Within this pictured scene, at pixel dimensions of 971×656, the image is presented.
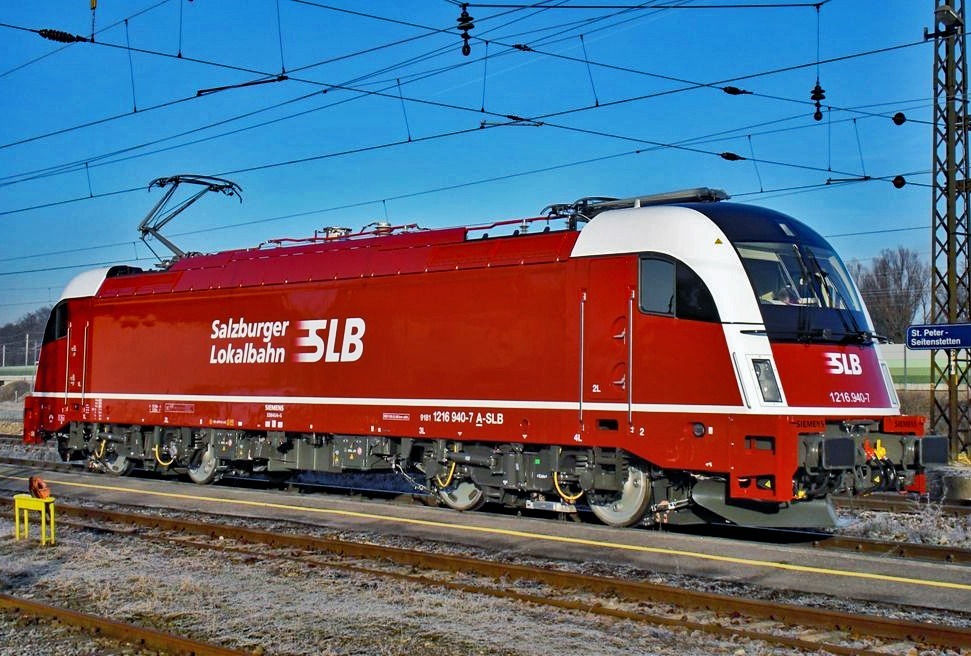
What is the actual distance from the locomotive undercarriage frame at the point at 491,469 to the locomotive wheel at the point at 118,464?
28.8 inches

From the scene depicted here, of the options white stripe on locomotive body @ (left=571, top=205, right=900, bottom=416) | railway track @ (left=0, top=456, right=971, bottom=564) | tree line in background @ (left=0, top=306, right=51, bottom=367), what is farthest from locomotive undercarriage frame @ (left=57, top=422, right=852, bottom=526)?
tree line in background @ (left=0, top=306, right=51, bottom=367)

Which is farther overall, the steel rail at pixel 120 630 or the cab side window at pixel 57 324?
the cab side window at pixel 57 324

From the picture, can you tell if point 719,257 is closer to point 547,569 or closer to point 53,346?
point 547,569

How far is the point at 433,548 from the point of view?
1155 cm

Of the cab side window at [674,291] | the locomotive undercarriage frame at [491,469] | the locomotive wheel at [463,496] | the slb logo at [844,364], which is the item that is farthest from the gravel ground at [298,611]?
the locomotive wheel at [463,496]

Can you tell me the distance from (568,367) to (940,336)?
31.6 feet

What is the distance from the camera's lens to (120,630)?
7.82m

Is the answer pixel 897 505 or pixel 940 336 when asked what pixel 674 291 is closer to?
pixel 897 505

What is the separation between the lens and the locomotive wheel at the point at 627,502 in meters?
12.3

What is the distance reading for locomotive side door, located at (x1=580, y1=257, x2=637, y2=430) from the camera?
12.1 metres

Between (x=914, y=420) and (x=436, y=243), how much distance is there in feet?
23.4

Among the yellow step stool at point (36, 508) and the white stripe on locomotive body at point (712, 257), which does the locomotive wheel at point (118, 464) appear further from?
the white stripe on locomotive body at point (712, 257)

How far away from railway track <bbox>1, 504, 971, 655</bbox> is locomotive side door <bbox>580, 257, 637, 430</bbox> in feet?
9.39

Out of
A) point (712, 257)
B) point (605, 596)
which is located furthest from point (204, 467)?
point (605, 596)
